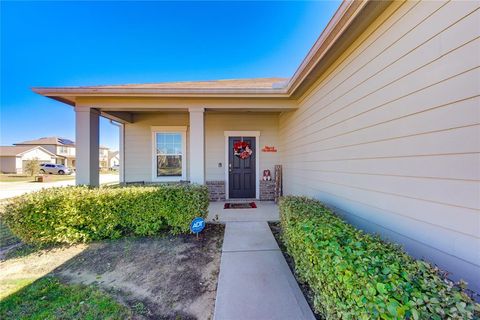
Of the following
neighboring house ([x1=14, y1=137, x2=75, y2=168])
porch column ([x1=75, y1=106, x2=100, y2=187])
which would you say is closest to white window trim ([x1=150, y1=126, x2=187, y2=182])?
porch column ([x1=75, y1=106, x2=100, y2=187])

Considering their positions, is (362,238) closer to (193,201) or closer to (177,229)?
(193,201)

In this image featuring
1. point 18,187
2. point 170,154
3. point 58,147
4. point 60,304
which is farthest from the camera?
point 58,147

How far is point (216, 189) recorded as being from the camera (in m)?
6.50

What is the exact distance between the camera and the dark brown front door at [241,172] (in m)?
6.64

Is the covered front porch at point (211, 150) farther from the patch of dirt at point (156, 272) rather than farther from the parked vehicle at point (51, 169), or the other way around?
the parked vehicle at point (51, 169)

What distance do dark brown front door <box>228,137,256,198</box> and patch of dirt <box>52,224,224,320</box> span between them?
2.98 meters

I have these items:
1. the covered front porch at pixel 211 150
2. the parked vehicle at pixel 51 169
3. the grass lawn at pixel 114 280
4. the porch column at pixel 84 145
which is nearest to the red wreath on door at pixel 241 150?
the covered front porch at pixel 211 150

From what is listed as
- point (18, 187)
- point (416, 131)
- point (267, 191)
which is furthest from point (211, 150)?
point (18, 187)

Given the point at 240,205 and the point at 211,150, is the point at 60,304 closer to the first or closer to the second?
the point at 240,205

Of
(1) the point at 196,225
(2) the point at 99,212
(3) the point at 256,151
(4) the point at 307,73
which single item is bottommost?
(1) the point at 196,225

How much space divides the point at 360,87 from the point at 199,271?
329 cm

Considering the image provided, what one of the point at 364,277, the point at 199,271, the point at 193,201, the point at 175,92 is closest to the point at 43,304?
the point at 199,271

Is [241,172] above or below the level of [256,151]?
below

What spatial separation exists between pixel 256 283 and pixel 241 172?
4.51m
